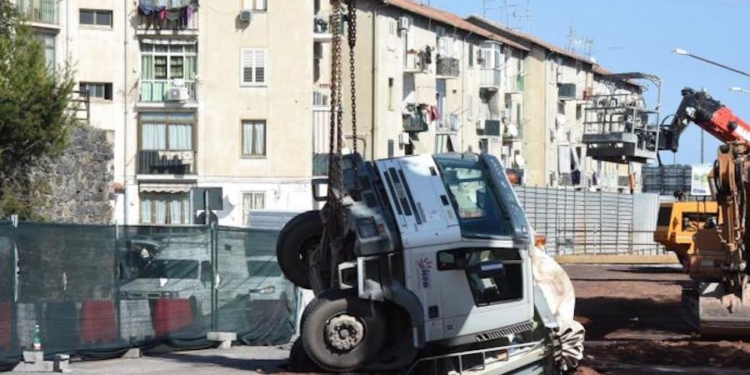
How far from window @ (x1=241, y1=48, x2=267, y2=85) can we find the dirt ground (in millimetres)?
13895

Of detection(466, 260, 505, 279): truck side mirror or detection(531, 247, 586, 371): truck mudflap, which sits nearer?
detection(466, 260, 505, 279): truck side mirror

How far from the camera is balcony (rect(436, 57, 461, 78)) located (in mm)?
66188

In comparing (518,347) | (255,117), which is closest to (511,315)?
(518,347)

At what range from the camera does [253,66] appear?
51000 mm

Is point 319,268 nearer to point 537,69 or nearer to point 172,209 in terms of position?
point 172,209

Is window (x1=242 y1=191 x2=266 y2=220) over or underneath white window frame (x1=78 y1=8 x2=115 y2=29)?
underneath

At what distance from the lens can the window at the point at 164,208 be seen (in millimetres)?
51031

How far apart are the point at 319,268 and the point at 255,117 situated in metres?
34.6

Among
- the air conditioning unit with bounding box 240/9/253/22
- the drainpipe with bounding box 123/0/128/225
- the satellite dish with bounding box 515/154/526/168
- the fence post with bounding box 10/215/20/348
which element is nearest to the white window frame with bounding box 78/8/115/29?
the drainpipe with bounding box 123/0/128/225

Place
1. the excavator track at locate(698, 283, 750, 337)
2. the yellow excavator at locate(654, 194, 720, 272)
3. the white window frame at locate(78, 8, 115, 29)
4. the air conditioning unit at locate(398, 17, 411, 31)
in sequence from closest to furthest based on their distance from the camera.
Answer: the excavator track at locate(698, 283, 750, 337) < the yellow excavator at locate(654, 194, 720, 272) < the white window frame at locate(78, 8, 115, 29) < the air conditioning unit at locate(398, 17, 411, 31)

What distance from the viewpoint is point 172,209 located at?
168 feet

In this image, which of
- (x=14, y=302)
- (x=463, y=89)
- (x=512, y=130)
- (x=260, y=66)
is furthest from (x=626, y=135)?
(x=512, y=130)

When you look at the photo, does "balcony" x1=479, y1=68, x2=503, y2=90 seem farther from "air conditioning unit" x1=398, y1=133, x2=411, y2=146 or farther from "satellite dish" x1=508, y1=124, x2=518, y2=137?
"air conditioning unit" x1=398, y1=133, x2=411, y2=146

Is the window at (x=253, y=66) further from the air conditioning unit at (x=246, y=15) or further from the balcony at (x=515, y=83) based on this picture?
the balcony at (x=515, y=83)
